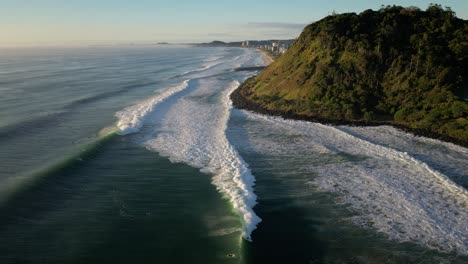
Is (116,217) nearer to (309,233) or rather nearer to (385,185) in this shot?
(309,233)

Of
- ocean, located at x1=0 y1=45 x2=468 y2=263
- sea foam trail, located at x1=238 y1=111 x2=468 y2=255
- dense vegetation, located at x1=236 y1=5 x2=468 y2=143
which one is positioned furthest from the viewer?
dense vegetation, located at x1=236 y1=5 x2=468 y2=143

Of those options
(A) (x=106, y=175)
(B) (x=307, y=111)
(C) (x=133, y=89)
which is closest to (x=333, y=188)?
(A) (x=106, y=175)

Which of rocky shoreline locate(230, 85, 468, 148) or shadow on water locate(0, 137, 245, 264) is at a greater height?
rocky shoreline locate(230, 85, 468, 148)

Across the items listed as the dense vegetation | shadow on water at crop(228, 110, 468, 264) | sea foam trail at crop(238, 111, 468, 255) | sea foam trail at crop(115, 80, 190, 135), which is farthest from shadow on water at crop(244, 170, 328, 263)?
the dense vegetation

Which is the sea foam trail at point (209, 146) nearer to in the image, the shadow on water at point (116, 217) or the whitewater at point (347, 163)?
the whitewater at point (347, 163)

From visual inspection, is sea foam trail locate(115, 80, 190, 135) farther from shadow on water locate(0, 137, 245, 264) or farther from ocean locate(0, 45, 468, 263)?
shadow on water locate(0, 137, 245, 264)

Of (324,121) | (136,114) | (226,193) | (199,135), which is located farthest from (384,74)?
(226,193)
